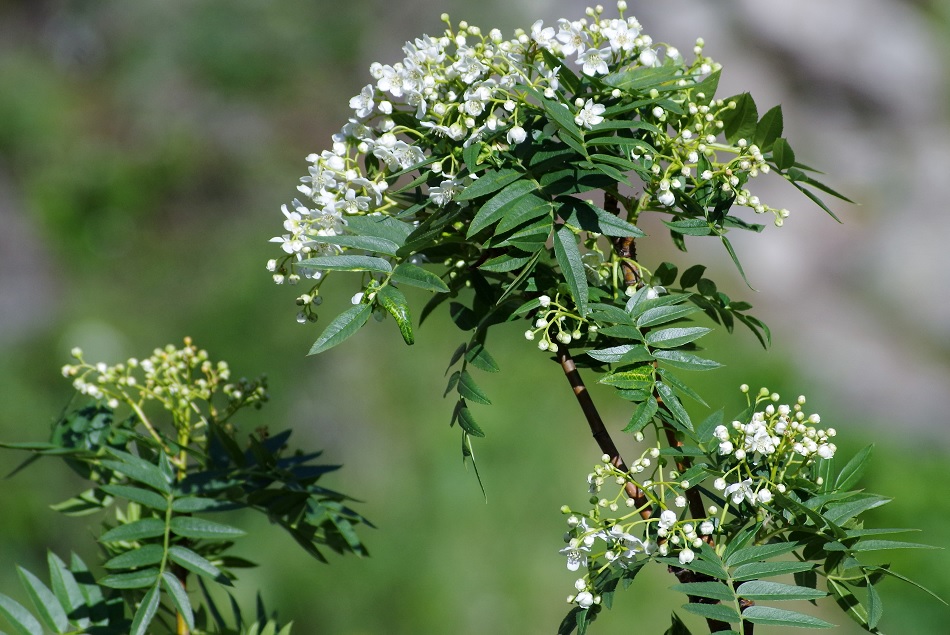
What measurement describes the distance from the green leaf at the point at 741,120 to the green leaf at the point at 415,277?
0.39 m

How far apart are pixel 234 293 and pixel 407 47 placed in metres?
3.49

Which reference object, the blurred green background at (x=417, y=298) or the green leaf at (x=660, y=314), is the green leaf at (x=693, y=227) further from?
the blurred green background at (x=417, y=298)

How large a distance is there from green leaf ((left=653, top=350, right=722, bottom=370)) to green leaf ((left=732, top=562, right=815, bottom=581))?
0.67 feet

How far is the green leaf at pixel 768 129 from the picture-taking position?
0.97 metres

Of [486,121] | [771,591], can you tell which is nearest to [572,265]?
[486,121]

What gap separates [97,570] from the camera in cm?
270

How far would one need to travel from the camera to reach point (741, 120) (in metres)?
1.01

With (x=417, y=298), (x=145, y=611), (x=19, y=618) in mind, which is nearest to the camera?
(x=145, y=611)

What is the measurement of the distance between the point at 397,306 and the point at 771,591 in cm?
47

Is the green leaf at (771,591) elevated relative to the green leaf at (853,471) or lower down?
lower down

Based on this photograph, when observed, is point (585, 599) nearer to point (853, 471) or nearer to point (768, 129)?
point (853, 471)

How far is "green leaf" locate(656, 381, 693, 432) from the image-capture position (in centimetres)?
91

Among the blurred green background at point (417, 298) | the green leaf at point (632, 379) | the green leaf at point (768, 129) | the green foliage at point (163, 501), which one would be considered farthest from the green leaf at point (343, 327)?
the blurred green background at point (417, 298)

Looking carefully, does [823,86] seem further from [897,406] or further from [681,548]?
[681,548]
